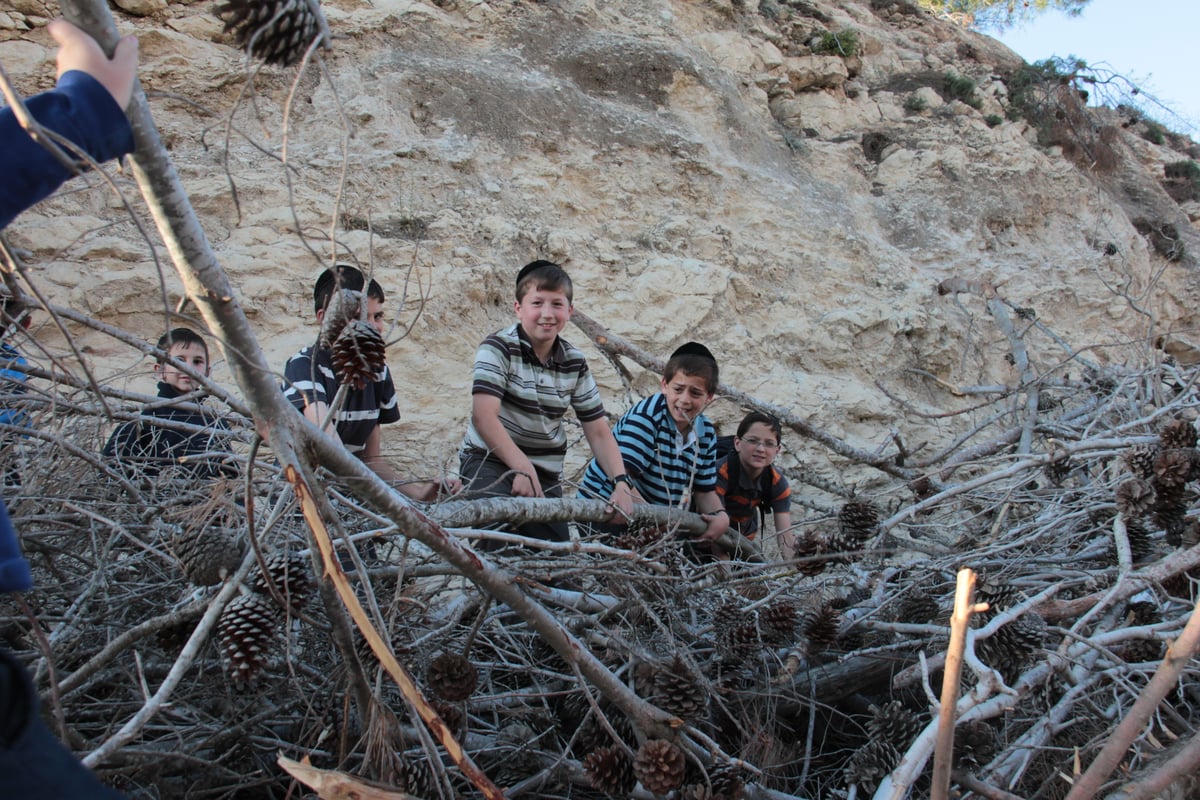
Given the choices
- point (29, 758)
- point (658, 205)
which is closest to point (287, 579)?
point (29, 758)

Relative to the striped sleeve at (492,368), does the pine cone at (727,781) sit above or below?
above

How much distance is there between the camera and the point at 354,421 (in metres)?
2.87

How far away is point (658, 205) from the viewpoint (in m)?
6.50

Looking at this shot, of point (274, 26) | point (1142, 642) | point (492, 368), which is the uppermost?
point (274, 26)

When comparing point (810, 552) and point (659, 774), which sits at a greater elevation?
point (659, 774)

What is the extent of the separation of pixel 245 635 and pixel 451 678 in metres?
0.47

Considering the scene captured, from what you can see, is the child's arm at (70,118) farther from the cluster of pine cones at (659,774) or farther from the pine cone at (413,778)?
the cluster of pine cones at (659,774)

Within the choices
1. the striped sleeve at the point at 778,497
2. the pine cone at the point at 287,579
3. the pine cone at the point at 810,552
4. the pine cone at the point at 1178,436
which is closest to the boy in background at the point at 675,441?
the striped sleeve at the point at 778,497

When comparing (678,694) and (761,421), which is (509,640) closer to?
(678,694)

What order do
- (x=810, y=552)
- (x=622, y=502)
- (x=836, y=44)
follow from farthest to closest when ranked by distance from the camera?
(x=836, y=44)
(x=622, y=502)
(x=810, y=552)

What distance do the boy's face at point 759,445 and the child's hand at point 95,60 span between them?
304 centimetres

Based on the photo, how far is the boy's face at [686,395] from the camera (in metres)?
3.56

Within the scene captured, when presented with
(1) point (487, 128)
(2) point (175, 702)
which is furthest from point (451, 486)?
(1) point (487, 128)

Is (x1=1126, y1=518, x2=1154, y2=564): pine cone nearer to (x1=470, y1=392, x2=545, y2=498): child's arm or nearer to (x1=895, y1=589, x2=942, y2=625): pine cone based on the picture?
(x1=895, y1=589, x2=942, y2=625): pine cone
